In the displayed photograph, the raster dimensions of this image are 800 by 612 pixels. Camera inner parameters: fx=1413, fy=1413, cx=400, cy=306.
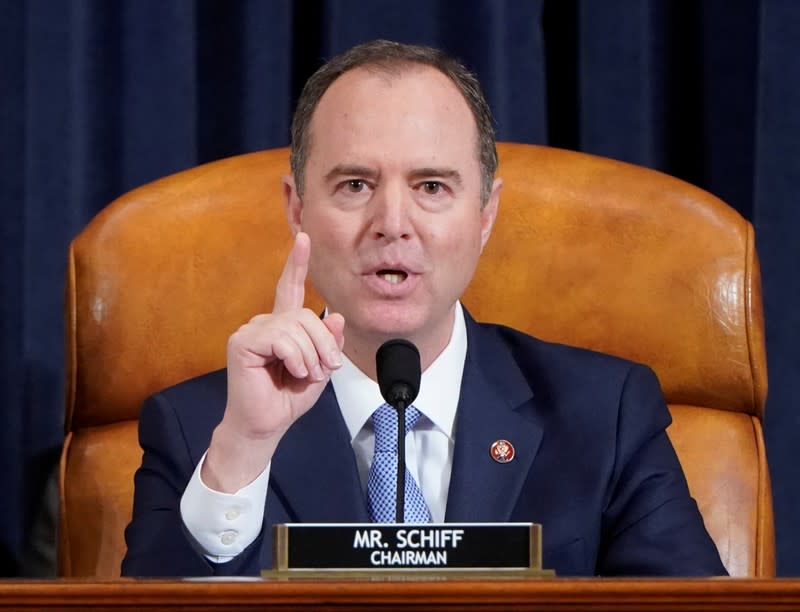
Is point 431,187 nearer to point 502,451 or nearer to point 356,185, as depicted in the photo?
point 356,185

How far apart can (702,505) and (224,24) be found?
128 cm

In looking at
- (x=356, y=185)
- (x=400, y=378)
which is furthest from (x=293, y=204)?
(x=400, y=378)

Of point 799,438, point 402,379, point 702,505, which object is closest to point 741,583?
point 402,379

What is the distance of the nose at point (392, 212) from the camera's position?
6.12 feet

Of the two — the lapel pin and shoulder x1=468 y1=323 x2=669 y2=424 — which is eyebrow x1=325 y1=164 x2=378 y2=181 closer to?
shoulder x1=468 y1=323 x2=669 y2=424

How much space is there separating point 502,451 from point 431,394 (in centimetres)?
13

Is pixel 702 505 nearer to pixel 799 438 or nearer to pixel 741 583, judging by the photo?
pixel 799 438

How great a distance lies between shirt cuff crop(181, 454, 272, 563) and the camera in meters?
1.66

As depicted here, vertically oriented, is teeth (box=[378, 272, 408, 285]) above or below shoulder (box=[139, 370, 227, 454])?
above

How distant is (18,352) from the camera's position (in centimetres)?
251

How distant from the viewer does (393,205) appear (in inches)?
74.1

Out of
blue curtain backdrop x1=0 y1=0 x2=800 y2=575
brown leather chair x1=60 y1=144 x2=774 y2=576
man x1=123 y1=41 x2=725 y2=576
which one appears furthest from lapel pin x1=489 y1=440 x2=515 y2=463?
blue curtain backdrop x1=0 y1=0 x2=800 y2=575

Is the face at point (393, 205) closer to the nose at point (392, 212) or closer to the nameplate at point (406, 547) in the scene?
the nose at point (392, 212)

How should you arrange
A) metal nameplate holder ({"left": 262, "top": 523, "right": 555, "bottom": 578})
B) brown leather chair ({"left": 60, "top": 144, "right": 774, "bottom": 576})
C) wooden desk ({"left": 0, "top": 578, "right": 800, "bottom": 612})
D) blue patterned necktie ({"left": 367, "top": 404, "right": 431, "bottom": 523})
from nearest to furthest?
wooden desk ({"left": 0, "top": 578, "right": 800, "bottom": 612})
metal nameplate holder ({"left": 262, "top": 523, "right": 555, "bottom": 578})
blue patterned necktie ({"left": 367, "top": 404, "right": 431, "bottom": 523})
brown leather chair ({"left": 60, "top": 144, "right": 774, "bottom": 576})
